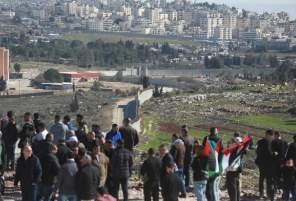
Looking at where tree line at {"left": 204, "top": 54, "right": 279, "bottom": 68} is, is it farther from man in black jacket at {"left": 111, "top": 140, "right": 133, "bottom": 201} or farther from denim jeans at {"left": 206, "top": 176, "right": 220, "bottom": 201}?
man in black jacket at {"left": 111, "top": 140, "right": 133, "bottom": 201}

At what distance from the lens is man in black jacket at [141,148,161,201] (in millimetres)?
10898

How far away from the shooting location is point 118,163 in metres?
11.2

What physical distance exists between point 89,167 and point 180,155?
2.56m

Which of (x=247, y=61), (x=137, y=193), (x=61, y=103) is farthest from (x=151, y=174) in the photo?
(x=247, y=61)

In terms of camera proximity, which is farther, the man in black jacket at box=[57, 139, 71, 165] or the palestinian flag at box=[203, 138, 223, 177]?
the palestinian flag at box=[203, 138, 223, 177]

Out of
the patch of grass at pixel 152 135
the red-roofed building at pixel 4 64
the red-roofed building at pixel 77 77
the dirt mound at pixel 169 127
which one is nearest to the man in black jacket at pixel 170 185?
the patch of grass at pixel 152 135

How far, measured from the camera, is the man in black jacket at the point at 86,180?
9852 mm

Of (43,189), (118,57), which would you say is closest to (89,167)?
(43,189)

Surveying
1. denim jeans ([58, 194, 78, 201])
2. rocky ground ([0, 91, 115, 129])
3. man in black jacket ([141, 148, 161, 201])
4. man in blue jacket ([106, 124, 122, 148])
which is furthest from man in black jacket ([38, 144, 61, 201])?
rocky ground ([0, 91, 115, 129])

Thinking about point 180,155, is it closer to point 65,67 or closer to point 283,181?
point 283,181

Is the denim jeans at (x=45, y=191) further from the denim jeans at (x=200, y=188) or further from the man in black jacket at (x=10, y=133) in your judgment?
the man in black jacket at (x=10, y=133)

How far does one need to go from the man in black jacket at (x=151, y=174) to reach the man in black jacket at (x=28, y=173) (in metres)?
1.59

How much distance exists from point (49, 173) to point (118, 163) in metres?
1.22

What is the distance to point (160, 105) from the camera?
204 feet
